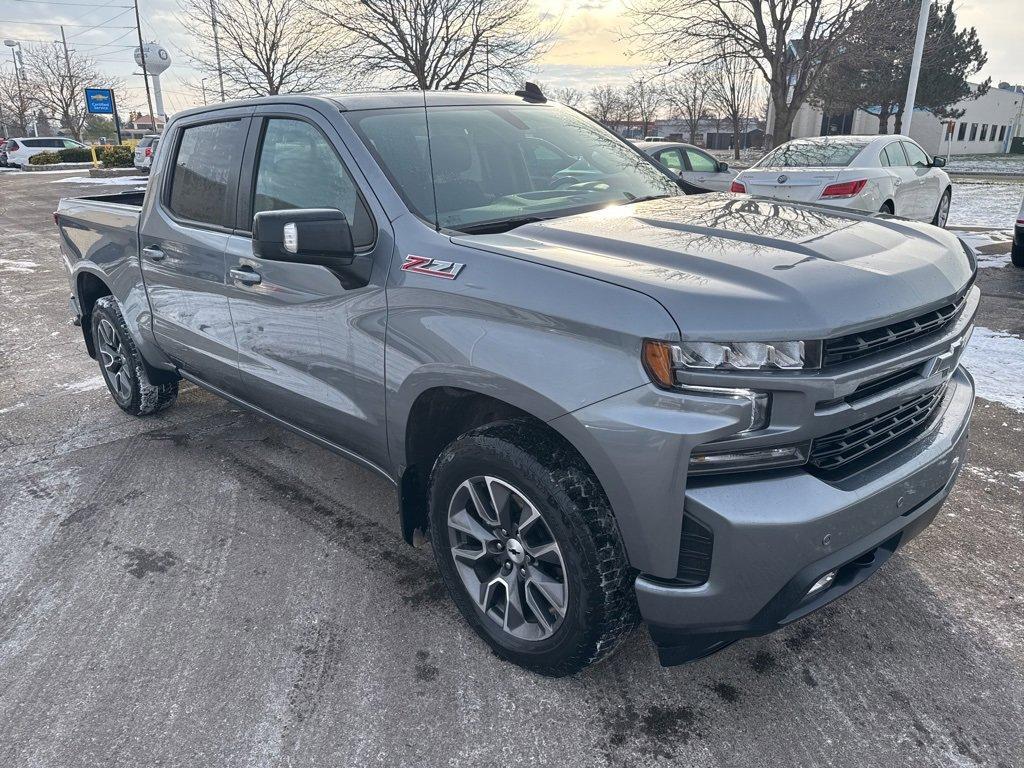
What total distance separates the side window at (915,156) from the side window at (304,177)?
9.67m

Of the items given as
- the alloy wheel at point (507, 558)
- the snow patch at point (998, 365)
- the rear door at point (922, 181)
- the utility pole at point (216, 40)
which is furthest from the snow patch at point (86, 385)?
the utility pole at point (216, 40)

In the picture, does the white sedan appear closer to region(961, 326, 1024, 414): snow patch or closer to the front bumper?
region(961, 326, 1024, 414): snow patch

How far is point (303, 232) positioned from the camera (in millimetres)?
2574

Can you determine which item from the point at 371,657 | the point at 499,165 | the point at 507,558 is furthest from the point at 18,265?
the point at 507,558

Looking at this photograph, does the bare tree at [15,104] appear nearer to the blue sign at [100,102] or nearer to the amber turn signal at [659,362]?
the blue sign at [100,102]

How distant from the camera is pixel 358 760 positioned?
2.26m

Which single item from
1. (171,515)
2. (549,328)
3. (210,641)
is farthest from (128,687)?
(549,328)

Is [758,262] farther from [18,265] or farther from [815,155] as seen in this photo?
[18,265]

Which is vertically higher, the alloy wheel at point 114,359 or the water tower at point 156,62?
the water tower at point 156,62

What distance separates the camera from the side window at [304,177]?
2.87 metres

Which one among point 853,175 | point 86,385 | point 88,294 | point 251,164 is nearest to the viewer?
point 251,164

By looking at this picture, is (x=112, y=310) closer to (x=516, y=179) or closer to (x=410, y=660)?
(x=516, y=179)

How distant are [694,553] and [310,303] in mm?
1810

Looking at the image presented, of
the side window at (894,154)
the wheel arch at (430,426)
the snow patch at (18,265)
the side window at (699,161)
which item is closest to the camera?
the wheel arch at (430,426)
